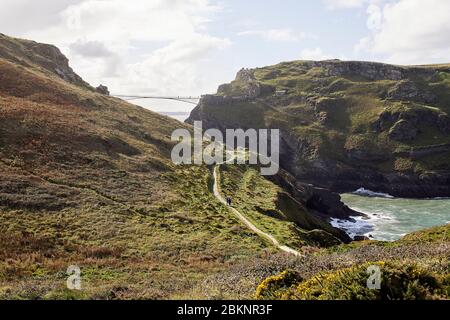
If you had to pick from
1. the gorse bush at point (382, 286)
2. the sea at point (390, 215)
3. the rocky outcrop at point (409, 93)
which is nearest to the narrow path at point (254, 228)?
the gorse bush at point (382, 286)

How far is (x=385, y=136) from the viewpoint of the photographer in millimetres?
168750

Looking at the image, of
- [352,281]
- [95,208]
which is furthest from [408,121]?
[352,281]

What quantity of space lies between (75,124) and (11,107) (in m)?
9.67

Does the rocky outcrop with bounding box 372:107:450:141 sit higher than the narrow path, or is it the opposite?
the rocky outcrop with bounding box 372:107:450:141

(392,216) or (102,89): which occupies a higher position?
(102,89)

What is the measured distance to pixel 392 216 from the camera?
100m

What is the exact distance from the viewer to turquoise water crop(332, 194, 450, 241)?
277 ft

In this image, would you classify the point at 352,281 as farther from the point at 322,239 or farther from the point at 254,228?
the point at 322,239

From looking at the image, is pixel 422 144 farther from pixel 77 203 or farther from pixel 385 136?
pixel 77 203

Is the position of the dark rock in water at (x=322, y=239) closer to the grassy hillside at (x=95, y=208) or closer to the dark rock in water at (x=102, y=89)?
the grassy hillside at (x=95, y=208)

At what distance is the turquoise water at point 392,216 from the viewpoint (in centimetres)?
8431

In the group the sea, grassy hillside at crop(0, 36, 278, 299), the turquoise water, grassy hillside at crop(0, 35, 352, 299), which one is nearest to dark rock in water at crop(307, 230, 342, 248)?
grassy hillside at crop(0, 35, 352, 299)

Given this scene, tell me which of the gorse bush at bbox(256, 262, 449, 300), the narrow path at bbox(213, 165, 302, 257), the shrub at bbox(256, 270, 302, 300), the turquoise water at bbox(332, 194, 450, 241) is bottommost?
the turquoise water at bbox(332, 194, 450, 241)

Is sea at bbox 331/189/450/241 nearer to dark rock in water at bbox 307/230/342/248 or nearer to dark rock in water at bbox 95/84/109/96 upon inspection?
dark rock in water at bbox 307/230/342/248
